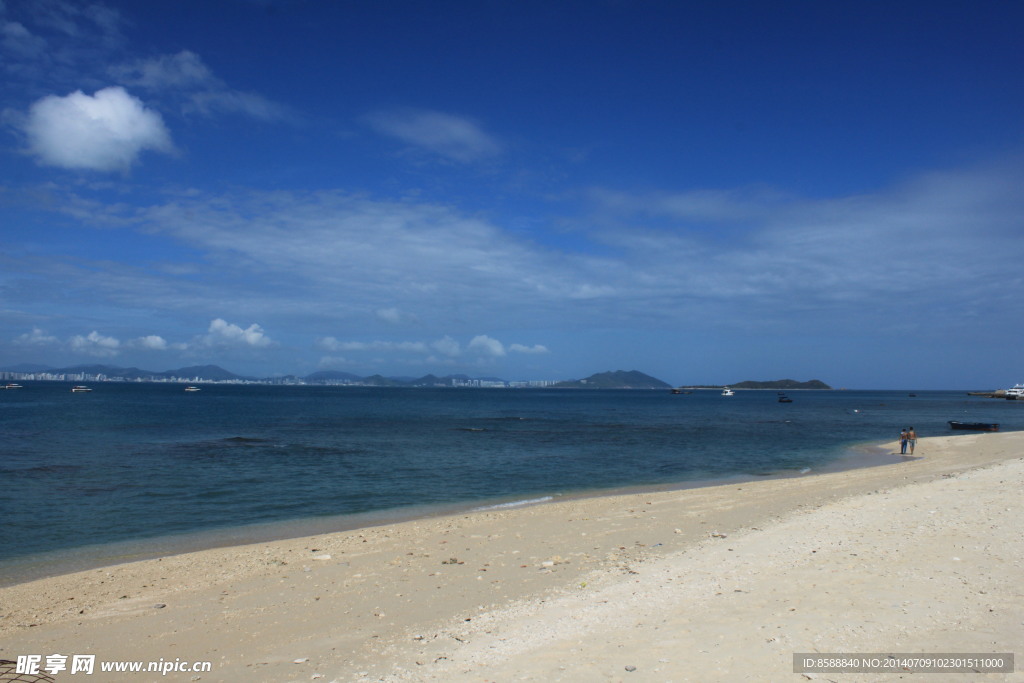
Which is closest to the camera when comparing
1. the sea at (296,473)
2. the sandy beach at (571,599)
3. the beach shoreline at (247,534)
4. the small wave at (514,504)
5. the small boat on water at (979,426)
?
the sandy beach at (571,599)

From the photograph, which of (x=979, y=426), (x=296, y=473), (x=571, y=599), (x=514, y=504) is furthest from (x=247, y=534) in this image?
(x=979, y=426)

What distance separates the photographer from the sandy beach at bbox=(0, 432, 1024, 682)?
6.59 m

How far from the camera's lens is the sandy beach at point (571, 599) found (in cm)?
659

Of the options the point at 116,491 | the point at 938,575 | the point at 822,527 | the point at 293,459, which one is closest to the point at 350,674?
the point at 938,575

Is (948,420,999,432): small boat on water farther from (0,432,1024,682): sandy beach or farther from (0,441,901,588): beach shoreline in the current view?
(0,432,1024,682): sandy beach

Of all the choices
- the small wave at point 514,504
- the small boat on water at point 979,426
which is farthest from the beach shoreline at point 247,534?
the small boat on water at point 979,426

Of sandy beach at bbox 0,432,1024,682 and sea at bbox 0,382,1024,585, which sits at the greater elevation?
sandy beach at bbox 0,432,1024,682

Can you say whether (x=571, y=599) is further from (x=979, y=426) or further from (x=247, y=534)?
(x=979, y=426)

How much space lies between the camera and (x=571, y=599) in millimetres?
8883

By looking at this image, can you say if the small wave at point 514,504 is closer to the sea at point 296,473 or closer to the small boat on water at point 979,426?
the sea at point 296,473

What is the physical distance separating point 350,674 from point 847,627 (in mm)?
5583

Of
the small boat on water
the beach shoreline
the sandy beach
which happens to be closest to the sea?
the beach shoreline

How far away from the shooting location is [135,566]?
41.5 ft

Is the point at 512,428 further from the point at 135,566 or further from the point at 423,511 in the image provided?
the point at 135,566
